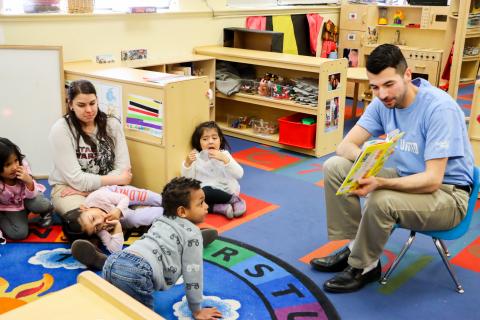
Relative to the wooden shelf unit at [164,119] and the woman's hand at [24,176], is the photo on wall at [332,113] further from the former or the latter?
the woman's hand at [24,176]

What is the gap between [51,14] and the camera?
4137mm

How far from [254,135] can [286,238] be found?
2.03 metres

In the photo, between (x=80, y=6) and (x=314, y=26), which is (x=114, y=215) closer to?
(x=80, y=6)

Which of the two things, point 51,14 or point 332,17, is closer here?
point 51,14

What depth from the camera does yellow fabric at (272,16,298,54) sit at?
613 cm

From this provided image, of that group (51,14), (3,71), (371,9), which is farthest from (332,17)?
(3,71)

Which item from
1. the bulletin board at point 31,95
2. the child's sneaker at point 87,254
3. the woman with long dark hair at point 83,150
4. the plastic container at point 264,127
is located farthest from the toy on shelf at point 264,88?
the child's sneaker at point 87,254

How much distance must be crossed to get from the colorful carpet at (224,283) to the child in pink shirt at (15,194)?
114mm

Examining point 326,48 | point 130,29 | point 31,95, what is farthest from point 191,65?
point 326,48

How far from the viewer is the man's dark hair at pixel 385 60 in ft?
7.52

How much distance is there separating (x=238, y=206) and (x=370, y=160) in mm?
1251

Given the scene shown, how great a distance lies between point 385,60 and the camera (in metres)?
2.29

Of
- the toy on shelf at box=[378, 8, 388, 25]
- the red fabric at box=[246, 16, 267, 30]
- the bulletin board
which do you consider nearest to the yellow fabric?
the red fabric at box=[246, 16, 267, 30]

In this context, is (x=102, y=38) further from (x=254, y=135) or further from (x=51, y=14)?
(x=254, y=135)
